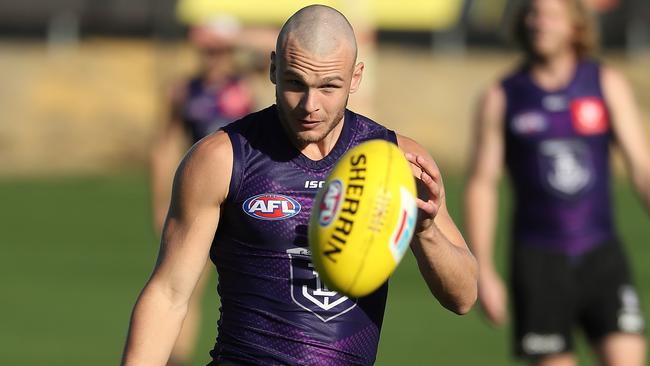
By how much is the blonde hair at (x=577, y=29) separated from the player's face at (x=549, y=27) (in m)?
0.03

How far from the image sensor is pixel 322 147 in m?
5.16

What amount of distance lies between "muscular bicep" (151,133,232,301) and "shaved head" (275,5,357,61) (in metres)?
0.40

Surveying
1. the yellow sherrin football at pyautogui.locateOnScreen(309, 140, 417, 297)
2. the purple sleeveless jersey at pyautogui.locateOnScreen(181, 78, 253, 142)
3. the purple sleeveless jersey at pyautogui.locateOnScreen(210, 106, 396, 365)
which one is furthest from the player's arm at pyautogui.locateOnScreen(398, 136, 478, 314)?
the purple sleeveless jersey at pyautogui.locateOnScreen(181, 78, 253, 142)

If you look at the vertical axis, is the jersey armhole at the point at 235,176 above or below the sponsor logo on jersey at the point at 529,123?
above

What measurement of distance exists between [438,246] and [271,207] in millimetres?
548

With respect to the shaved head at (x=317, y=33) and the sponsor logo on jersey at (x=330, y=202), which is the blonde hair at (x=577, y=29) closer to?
the shaved head at (x=317, y=33)

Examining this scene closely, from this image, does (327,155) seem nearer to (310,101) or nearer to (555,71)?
(310,101)

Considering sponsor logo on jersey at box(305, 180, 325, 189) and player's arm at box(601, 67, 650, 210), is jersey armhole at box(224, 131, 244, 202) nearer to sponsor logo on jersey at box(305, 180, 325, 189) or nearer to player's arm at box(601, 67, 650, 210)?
sponsor logo on jersey at box(305, 180, 325, 189)

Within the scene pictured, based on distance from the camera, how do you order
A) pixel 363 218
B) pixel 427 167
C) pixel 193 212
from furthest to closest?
pixel 193 212
pixel 427 167
pixel 363 218

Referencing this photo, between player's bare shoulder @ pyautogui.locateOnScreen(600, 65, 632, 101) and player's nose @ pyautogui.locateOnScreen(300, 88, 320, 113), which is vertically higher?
player's nose @ pyautogui.locateOnScreen(300, 88, 320, 113)

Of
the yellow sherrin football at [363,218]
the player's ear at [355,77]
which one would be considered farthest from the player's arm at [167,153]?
the yellow sherrin football at [363,218]

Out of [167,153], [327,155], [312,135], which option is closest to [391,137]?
[327,155]

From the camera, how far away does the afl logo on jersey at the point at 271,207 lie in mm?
5082

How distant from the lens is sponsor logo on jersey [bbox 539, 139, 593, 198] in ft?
27.2
